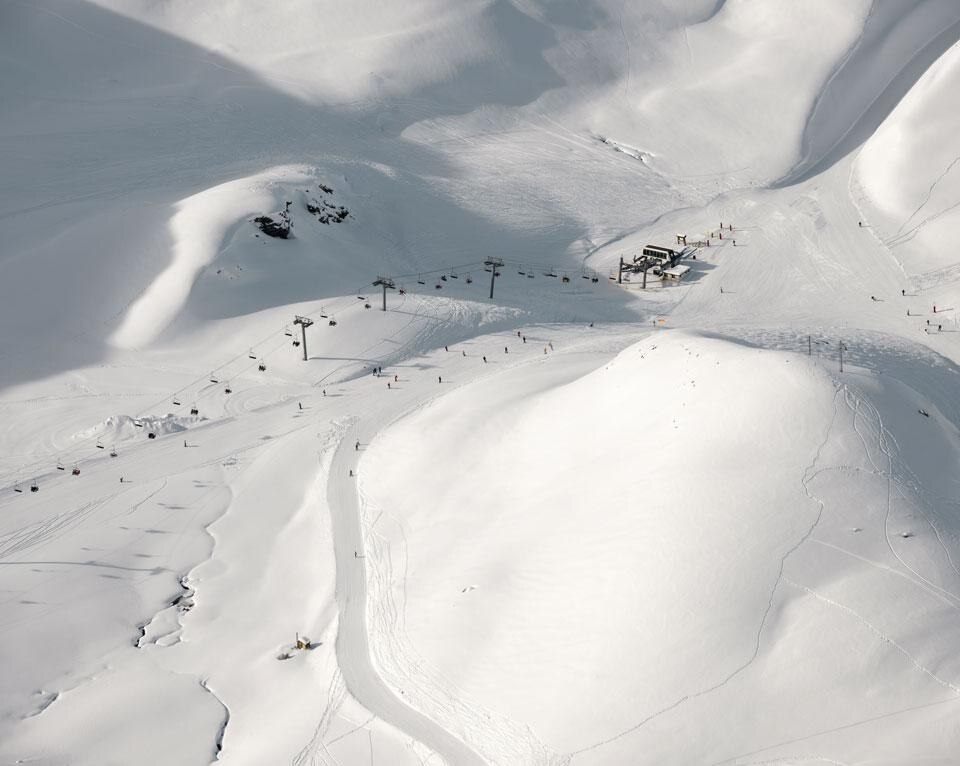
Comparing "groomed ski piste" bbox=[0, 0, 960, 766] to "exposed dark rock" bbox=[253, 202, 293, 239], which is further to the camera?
"exposed dark rock" bbox=[253, 202, 293, 239]

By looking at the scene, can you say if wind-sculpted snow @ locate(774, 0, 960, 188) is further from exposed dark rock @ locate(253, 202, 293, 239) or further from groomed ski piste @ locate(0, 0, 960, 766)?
exposed dark rock @ locate(253, 202, 293, 239)

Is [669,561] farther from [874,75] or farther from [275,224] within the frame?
[874,75]

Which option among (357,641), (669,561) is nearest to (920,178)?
(669,561)

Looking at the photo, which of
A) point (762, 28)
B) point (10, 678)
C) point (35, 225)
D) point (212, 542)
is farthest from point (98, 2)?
point (10, 678)

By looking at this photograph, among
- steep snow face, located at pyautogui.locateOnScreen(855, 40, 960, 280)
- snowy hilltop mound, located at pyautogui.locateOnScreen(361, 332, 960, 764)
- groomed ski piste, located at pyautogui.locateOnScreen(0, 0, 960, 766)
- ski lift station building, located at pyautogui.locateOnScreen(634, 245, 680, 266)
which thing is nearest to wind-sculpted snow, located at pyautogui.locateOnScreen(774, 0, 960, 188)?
groomed ski piste, located at pyautogui.locateOnScreen(0, 0, 960, 766)

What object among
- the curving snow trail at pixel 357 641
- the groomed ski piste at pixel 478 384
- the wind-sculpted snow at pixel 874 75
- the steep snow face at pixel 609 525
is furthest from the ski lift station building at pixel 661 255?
the curving snow trail at pixel 357 641

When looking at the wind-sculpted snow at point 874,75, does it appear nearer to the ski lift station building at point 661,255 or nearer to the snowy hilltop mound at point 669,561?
the ski lift station building at point 661,255
